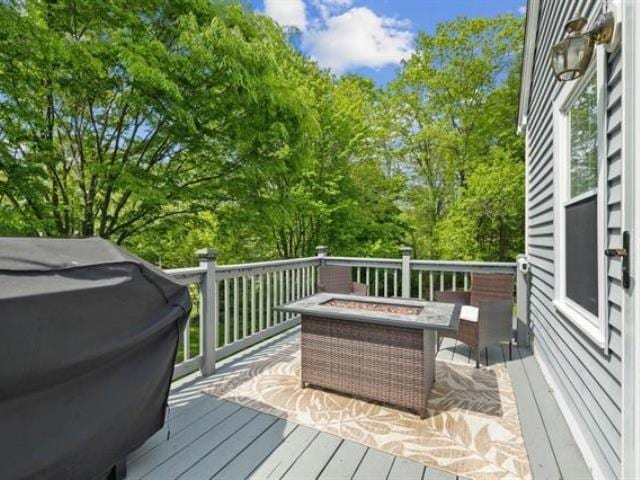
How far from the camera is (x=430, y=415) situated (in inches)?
107

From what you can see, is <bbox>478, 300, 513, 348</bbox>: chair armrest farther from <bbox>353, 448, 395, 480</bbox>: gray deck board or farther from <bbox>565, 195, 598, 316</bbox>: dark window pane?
<bbox>353, 448, 395, 480</bbox>: gray deck board

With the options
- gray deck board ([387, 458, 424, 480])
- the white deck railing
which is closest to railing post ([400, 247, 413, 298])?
the white deck railing

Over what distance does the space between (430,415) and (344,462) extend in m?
0.90

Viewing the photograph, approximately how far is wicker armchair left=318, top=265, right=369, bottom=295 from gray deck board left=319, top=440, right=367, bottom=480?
8.68 feet

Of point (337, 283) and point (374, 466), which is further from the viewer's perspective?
point (337, 283)

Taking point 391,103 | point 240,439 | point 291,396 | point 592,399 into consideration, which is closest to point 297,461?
point 240,439

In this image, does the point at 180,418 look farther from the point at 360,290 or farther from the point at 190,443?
the point at 360,290

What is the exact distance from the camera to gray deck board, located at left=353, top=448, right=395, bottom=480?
79.7 inches

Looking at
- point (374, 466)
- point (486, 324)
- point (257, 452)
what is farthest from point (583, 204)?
point (257, 452)

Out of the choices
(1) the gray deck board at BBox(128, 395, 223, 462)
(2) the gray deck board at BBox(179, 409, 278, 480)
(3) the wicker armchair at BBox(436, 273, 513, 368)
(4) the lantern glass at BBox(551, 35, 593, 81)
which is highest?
(4) the lantern glass at BBox(551, 35, 593, 81)

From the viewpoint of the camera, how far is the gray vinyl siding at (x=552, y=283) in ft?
5.82

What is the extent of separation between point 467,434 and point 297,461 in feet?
3.97

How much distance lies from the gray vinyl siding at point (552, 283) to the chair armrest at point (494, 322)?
325 mm

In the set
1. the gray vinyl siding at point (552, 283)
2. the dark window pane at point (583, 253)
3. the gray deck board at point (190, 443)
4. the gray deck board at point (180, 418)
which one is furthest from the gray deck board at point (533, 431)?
the gray deck board at point (180, 418)
